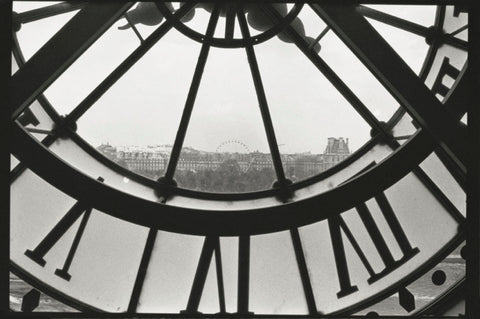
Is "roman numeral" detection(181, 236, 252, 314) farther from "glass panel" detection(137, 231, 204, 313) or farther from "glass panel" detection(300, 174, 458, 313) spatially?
"glass panel" detection(300, 174, 458, 313)

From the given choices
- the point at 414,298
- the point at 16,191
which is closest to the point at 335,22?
the point at 414,298

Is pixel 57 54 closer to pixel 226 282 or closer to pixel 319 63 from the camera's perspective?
pixel 319 63

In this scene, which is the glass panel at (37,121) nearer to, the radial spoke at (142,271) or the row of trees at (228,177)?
the row of trees at (228,177)

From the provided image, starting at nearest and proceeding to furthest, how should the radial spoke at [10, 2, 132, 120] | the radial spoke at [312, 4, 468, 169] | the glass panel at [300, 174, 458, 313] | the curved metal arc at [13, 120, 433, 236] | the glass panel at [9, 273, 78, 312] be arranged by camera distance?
the radial spoke at [10, 2, 132, 120], the radial spoke at [312, 4, 468, 169], the curved metal arc at [13, 120, 433, 236], the glass panel at [9, 273, 78, 312], the glass panel at [300, 174, 458, 313]

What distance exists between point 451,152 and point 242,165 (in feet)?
5.80

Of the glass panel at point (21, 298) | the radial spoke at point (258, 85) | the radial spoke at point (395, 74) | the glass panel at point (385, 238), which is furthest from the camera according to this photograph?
the glass panel at point (385, 238)

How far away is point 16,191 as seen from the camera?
4.12m

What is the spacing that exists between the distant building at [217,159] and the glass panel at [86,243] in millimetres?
450

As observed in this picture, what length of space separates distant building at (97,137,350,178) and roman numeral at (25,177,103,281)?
0.45m

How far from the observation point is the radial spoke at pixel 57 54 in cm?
292

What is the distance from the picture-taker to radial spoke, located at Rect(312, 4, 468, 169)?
303 centimetres

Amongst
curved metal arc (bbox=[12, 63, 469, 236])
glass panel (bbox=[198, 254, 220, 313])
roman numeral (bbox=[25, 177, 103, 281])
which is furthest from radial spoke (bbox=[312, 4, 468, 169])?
roman numeral (bbox=[25, 177, 103, 281])

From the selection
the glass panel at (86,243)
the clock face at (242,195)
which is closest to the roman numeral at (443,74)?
the clock face at (242,195)

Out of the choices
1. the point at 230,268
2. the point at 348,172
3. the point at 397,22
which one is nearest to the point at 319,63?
the point at 397,22
